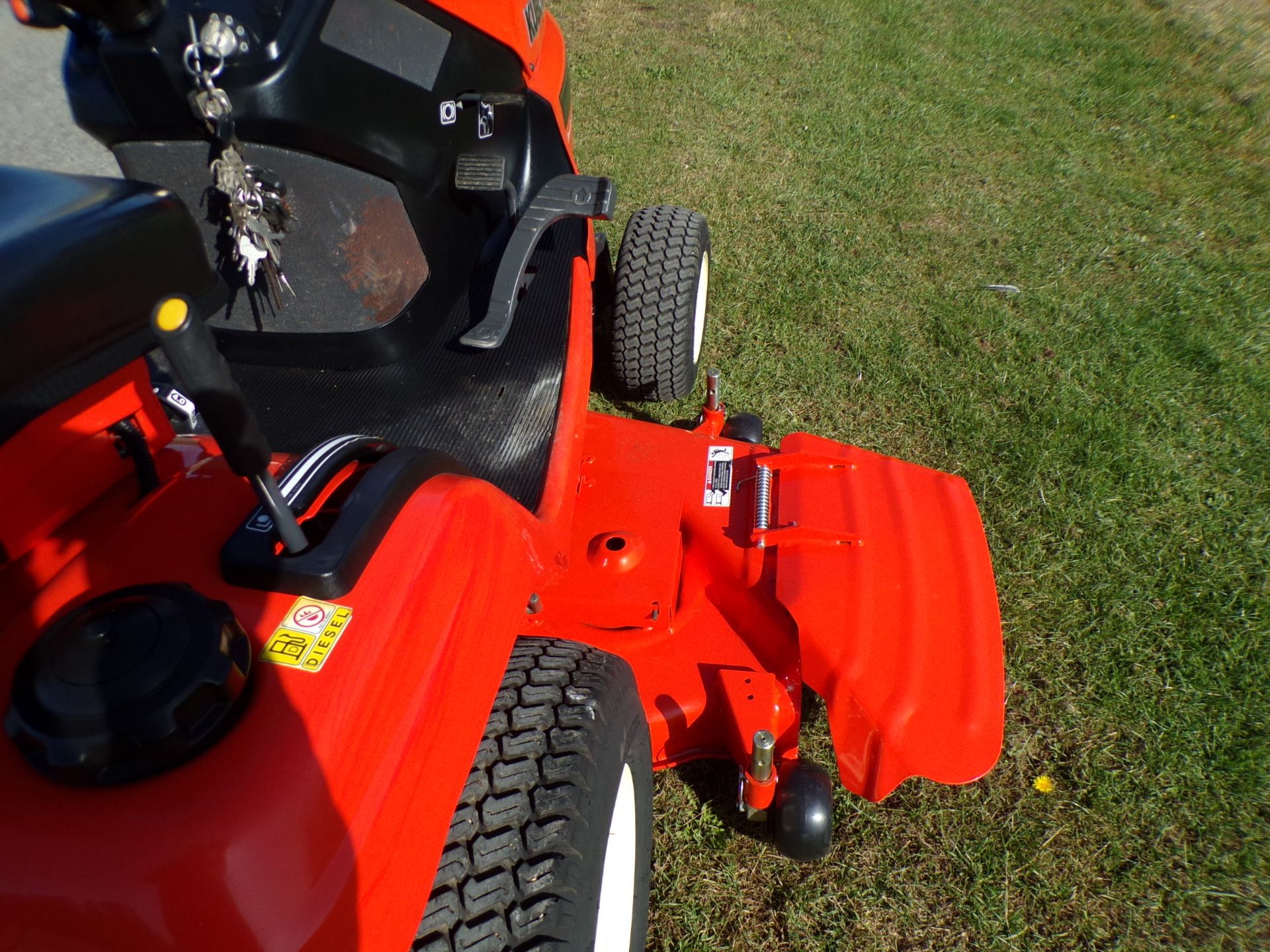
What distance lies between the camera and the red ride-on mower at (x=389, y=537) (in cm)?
63

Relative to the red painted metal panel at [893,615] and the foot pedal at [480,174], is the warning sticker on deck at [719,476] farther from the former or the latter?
the foot pedal at [480,174]

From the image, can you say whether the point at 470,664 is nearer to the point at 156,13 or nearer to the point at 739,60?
the point at 156,13

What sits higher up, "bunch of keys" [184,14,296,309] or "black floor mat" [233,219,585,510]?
"bunch of keys" [184,14,296,309]

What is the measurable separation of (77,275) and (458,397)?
1034mm

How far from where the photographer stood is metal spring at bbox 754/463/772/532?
5.21ft

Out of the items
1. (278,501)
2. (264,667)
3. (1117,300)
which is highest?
(278,501)

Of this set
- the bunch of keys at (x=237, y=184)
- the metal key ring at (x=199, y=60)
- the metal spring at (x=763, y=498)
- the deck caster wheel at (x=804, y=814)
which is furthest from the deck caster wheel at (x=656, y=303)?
the deck caster wheel at (x=804, y=814)

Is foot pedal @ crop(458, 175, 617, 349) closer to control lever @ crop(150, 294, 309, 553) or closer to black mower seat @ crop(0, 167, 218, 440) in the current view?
black mower seat @ crop(0, 167, 218, 440)

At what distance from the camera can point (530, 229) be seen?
1.78 meters

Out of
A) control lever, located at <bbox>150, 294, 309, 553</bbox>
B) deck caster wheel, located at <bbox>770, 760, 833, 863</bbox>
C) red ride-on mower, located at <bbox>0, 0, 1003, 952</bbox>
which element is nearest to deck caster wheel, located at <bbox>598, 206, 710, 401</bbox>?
red ride-on mower, located at <bbox>0, 0, 1003, 952</bbox>

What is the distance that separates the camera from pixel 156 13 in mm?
1437

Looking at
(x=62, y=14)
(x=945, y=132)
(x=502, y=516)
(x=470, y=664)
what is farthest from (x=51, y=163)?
(x=945, y=132)

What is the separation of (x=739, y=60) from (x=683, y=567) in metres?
3.58

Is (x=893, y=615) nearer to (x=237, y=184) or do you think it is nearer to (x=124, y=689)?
(x=124, y=689)
